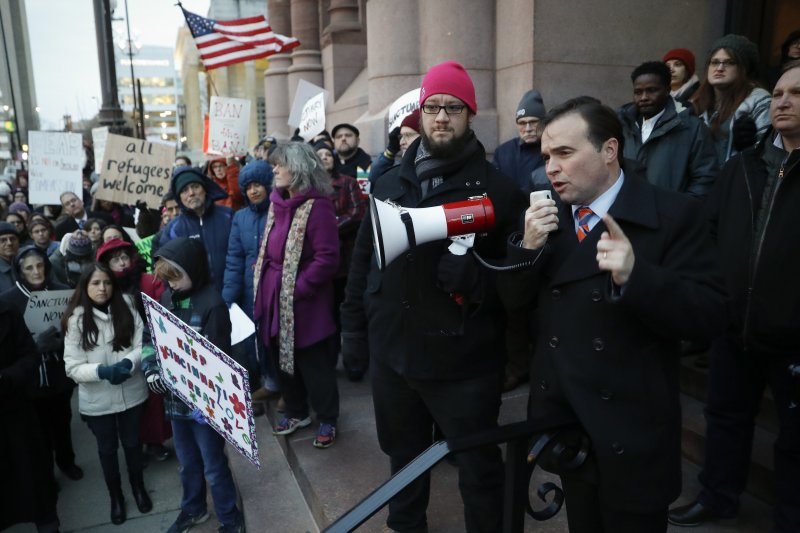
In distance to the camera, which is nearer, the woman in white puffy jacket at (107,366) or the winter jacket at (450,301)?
the winter jacket at (450,301)

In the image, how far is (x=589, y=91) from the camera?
566 centimetres

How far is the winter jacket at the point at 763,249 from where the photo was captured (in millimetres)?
2309

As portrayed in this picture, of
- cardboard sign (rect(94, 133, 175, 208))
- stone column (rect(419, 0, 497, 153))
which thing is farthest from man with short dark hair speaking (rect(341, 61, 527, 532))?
cardboard sign (rect(94, 133, 175, 208))

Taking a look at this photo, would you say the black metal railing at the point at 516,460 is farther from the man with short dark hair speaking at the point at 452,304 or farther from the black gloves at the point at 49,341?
the black gloves at the point at 49,341

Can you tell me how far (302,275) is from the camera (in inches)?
152

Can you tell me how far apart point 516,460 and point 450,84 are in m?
1.54

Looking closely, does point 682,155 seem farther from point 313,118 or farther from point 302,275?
point 313,118

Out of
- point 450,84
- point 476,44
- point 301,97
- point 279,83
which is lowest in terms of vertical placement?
point 450,84

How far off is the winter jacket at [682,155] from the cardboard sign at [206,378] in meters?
2.62

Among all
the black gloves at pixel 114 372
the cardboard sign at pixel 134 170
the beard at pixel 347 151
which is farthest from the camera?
the cardboard sign at pixel 134 170

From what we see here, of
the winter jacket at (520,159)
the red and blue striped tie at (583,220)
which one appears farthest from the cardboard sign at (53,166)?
the red and blue striped tie at (583,220)

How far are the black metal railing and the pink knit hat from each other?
55.2 inches

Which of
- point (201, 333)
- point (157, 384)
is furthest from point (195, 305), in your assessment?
point (157, 384)

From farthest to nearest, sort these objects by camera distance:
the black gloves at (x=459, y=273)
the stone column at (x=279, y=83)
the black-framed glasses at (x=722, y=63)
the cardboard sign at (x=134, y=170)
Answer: the stone column at (x=279, y=83) < the cardboard sign at (x=134, y=170) < the black-framed glasses at (x=722, y=63) < the black gloves at (x=459, y=273)
